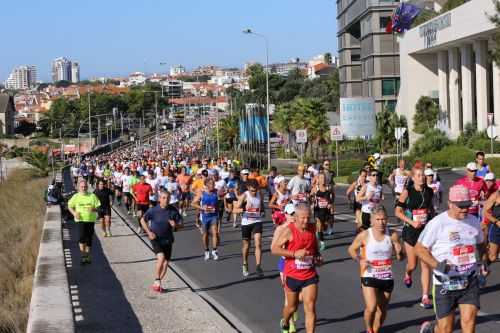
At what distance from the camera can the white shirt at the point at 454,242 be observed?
8105 mm

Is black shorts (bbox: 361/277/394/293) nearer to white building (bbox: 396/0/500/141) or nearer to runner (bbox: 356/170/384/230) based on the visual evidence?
runner (bbox: 356/170/384/230)

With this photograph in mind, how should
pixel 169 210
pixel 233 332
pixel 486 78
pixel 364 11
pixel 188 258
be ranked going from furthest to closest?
pixel 364 11
pixel 486 78
pixel 188 258
pixel 169 210
pixel 233 332

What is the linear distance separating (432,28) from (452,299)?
54.7m

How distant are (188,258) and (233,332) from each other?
7628 mm

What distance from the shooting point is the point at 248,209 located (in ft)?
48.7

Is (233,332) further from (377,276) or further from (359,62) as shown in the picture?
(359,62)

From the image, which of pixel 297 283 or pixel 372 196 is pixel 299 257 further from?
pixel 372 196

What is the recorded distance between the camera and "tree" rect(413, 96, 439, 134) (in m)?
64.6

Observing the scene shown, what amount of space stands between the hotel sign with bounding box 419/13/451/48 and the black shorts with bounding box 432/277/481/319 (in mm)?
50703

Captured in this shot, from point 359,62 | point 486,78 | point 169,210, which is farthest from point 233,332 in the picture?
point 359,62

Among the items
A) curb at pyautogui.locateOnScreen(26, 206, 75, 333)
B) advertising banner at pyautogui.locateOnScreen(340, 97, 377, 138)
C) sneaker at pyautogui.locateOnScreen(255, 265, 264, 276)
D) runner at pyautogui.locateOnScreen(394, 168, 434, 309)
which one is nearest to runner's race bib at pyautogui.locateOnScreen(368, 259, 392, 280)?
curb at pyautogui.locateOnScreen(26, 206, 75, 333)

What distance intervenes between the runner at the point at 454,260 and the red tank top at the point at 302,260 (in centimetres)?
147

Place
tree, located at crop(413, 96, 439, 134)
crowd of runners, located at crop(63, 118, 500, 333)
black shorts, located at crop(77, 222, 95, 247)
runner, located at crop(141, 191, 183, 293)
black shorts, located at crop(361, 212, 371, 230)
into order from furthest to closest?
tree, located at crop(413, 96, 439, 134), black shorts, located at crop(361, 212, 371, 230), black shorts, located at crop(77, 222, 95, 247), runner, located at crop(141, 191, 183, 293), crowd of runners, located at crop(63, 118, 500, 333)

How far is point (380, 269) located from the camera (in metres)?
9.19
